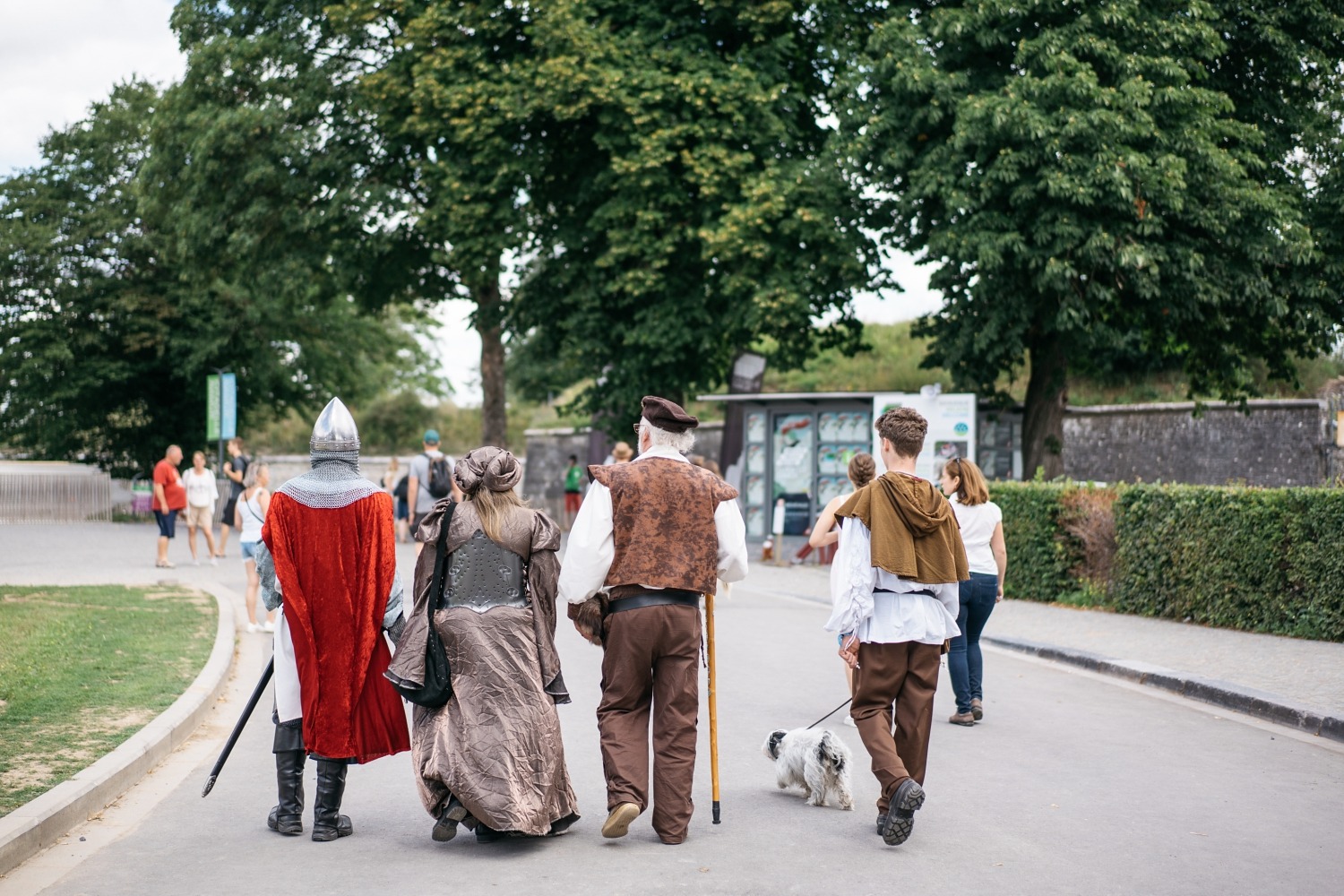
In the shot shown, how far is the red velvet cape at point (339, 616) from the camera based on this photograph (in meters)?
5.67

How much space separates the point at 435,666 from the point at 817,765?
6.39 feet

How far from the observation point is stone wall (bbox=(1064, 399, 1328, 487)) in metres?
25.8

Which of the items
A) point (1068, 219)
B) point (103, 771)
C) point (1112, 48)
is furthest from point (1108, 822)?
point (1112, 48)

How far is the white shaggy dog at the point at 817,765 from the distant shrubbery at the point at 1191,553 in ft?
25.9

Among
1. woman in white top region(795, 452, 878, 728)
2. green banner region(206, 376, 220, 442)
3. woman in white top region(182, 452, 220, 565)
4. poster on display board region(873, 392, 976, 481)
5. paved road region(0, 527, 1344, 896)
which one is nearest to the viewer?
paved road region(0, 527, 1344, 896)

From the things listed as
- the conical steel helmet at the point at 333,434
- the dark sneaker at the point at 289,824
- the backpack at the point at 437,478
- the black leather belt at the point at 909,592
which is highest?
the conical steel helmet at the point at 333,434

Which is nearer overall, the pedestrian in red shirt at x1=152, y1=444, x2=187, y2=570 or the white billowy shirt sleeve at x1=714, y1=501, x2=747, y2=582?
the white billowy shirt sleeve at x1=714, y1=501, x2=747, y2=582

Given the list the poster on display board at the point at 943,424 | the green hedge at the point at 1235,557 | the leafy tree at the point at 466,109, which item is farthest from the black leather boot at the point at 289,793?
the leafy tree at the point at 466,109

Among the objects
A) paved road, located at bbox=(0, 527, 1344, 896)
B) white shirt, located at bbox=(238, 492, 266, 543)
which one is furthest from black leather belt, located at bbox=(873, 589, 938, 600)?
white shirt, located at bbox=(238, 492, 266, 543)

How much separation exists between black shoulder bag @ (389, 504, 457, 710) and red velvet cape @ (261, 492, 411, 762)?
0.75 ft

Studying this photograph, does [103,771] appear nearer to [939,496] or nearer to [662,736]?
[662,736]

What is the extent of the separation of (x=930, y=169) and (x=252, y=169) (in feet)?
46.6

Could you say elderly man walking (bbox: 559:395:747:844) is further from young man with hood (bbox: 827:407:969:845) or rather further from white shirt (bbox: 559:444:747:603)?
young man with hood (bbox: 827:407:969:845)

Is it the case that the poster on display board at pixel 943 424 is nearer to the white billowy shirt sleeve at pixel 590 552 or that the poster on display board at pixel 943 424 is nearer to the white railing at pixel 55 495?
the white billowy shirt sleeve at pixel 590 552
